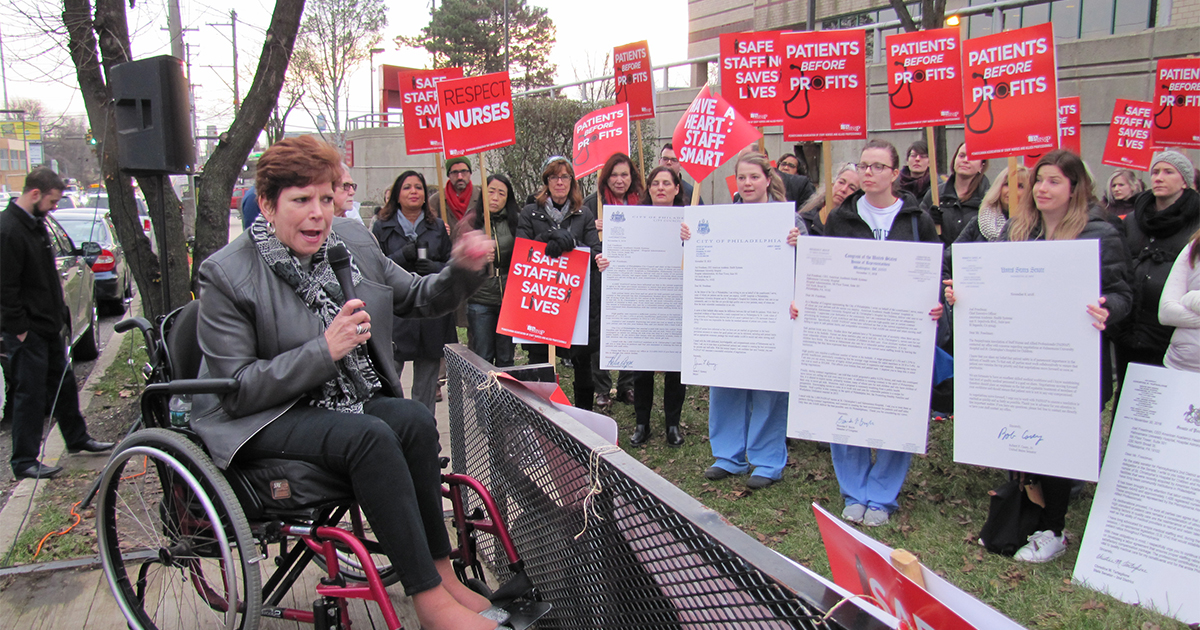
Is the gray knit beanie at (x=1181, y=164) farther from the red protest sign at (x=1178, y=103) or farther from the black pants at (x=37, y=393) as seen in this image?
the black pants at (x=37, y=393)

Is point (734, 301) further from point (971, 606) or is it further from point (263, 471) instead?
point (971, 606)

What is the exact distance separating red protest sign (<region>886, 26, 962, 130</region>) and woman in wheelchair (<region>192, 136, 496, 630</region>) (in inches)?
189

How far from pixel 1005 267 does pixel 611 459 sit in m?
2.54

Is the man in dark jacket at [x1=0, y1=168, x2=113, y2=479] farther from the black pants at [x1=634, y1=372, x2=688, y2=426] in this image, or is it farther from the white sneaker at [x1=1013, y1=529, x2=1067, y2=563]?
the white sneaker at [x1=1013, y1=529, x2=1067, y2=563]

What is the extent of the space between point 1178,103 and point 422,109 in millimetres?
6731

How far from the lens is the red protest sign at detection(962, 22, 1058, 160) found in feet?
17.0

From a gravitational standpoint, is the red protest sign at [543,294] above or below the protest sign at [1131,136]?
below

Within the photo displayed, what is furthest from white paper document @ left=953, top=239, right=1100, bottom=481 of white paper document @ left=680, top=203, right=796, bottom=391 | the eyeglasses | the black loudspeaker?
the black loudspeaker

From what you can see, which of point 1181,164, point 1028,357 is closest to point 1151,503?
point 1028,357

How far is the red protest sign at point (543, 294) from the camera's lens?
599 cm

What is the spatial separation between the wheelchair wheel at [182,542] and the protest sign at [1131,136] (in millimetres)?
8050

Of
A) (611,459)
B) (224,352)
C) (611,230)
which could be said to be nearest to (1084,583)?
(611,459)

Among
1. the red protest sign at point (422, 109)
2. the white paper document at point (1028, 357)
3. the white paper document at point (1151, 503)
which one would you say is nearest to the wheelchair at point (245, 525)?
the white paper document at point (1028, 357)

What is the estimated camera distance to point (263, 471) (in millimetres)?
2703
